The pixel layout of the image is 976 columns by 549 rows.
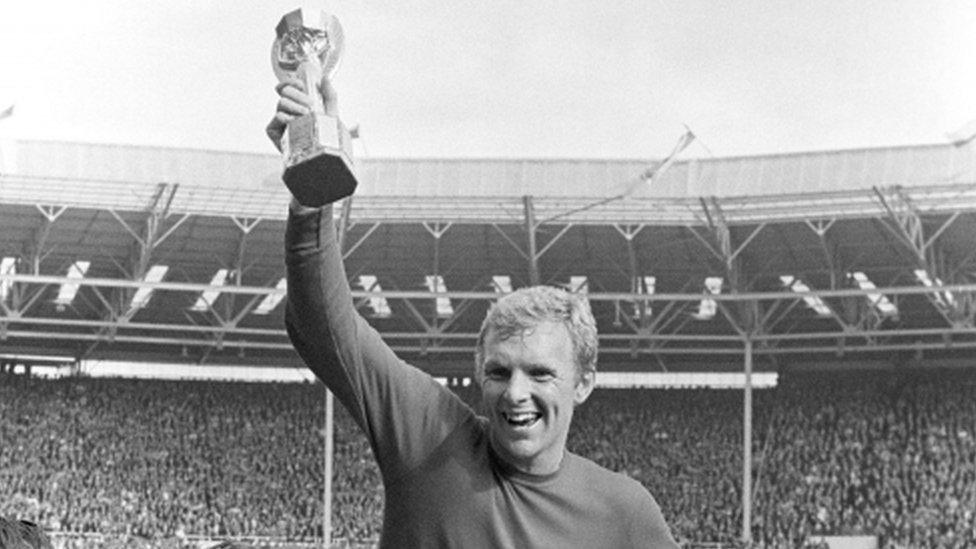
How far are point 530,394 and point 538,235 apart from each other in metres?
27.7

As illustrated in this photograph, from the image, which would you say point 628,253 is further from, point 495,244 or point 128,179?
point 128,179

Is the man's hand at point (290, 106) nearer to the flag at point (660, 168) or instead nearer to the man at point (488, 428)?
the man at point (488, 428)

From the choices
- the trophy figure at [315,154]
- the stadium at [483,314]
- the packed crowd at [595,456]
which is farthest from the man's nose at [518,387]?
the packed crowd at [595,456]

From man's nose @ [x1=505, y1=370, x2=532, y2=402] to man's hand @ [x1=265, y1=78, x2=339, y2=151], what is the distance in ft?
1.83

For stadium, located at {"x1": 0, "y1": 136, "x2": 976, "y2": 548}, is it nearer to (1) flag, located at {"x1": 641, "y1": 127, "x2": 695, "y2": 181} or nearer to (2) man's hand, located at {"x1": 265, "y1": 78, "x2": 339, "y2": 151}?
(1) flag, located at {"x1": 641, "y1": 127, "x2": 695, "y2": 181}

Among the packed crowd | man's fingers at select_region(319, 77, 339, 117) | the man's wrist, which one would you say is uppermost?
the packed crowd

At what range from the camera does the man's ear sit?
115 inches

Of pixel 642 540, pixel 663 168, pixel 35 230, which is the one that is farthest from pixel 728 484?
pixel 642 540

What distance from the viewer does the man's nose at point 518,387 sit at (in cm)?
278

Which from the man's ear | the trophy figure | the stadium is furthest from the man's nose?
the stadium

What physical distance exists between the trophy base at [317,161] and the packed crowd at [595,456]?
28823 millimetres

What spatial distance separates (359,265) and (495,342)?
96.4 ft

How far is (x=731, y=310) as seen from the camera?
1320 inches

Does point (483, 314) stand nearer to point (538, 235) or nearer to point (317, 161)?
point (538, 235)
